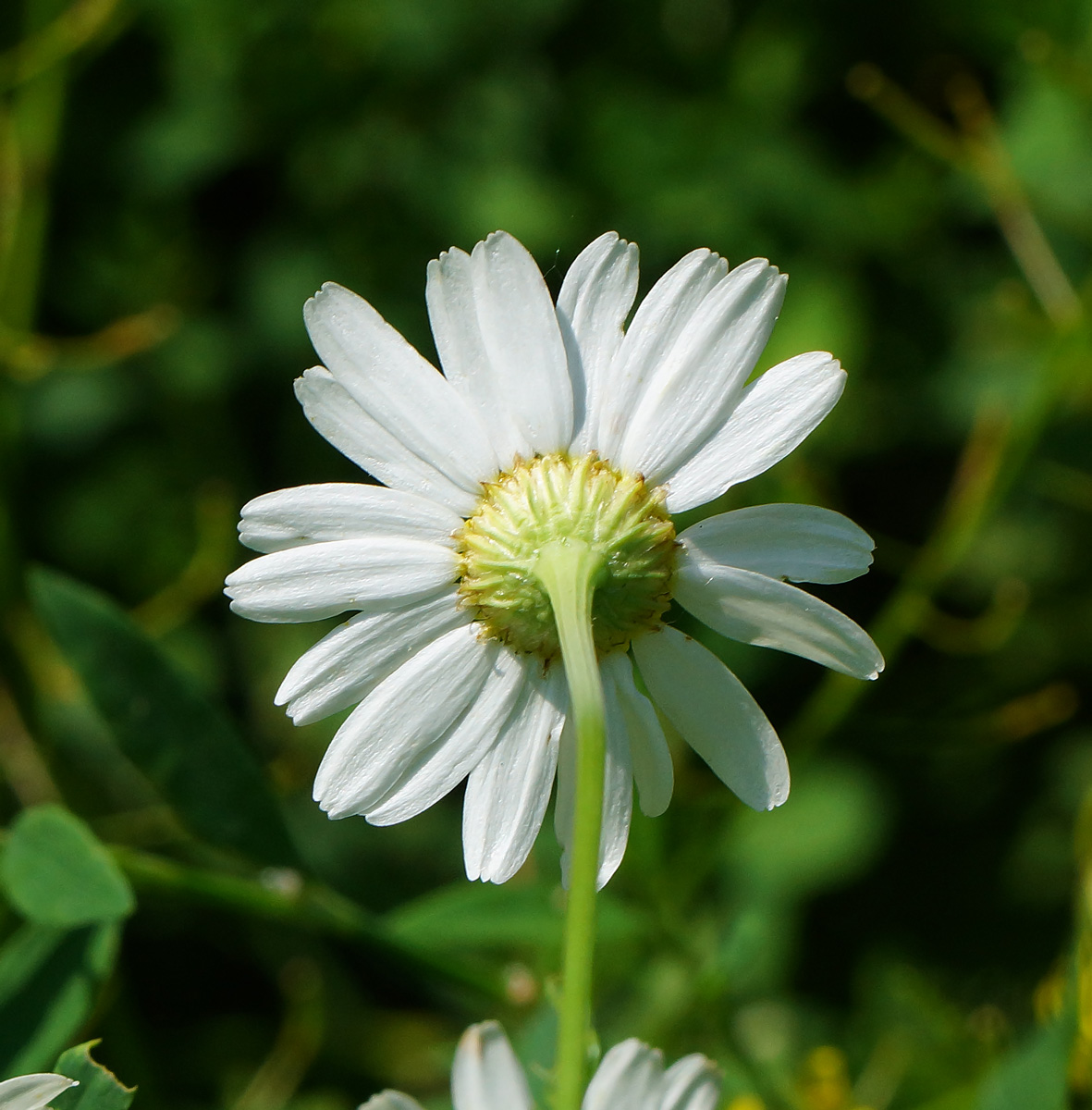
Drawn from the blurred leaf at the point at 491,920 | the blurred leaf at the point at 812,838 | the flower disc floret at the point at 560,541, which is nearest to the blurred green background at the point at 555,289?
the blurred leaf at the point at 812,838

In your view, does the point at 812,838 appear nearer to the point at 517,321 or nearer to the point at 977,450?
the point at 977,450

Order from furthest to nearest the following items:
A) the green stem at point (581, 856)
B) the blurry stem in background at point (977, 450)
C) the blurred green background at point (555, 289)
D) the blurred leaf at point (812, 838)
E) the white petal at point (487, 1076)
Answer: the blurred leaf at point (812, 838)
the blurred green background at point (555, 289)
the blurry stem in background at point (977, 450)
the white petal at point (487, 1076)
the green stem at point (581, 856)

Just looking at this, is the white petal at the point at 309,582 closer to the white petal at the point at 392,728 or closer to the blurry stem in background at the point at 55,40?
the white petal at the point at 392,728

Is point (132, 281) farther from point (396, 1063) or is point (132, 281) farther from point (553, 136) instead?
point (396, 1063)

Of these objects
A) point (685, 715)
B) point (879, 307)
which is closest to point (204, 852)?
point (685, 715)

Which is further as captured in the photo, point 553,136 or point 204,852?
point 553,136

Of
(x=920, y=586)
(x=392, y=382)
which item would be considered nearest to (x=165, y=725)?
(x=392, y=382)

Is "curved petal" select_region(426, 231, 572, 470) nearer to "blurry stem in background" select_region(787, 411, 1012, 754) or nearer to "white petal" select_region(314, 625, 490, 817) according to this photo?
"white petal" select_region(314, 625, 490, 817)
